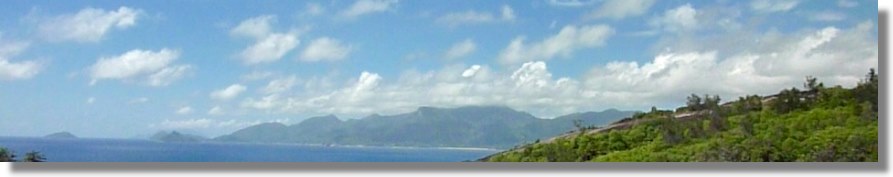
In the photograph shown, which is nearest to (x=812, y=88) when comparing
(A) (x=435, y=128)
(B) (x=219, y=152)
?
(A) (x=435, y=128)

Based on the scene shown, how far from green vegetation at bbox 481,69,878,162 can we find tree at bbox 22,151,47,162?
1.69 m

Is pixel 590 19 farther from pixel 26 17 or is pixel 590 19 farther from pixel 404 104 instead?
pixel 26 17

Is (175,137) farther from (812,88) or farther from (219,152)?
(812,88)

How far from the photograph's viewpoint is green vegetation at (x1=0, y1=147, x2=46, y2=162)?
4727 mm

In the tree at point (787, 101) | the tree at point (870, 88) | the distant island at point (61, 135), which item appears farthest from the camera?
the distant island at point (61, 135)

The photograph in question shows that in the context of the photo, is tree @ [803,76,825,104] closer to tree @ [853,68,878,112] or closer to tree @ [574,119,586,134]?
tree @ [853,68,878,112]

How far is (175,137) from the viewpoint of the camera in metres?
4.75

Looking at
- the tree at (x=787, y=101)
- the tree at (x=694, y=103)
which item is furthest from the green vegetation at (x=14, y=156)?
the tree at (x=787, y=101)

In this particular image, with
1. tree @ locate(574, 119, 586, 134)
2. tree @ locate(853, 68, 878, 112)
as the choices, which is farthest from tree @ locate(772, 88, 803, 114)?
tree @ locate(574, 119, 586, 134)

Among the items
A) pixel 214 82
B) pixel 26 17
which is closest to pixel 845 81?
pixel 214 82

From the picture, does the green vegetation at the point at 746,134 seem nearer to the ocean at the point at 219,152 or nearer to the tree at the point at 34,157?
the ocean at the point at 219,152

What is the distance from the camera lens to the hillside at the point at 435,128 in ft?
15.6

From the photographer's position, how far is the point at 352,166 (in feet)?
15.2

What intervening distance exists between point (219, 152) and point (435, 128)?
0.82 metres
